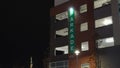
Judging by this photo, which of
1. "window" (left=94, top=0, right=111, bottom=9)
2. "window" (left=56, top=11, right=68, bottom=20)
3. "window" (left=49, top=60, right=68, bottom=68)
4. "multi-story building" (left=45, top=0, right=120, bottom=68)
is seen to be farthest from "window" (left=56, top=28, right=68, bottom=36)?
"window" (left=94, top=0, right=111, bottom=9)

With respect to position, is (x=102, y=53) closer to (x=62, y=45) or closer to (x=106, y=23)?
(x=106, y=23)

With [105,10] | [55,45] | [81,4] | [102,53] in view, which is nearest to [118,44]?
[102,53]

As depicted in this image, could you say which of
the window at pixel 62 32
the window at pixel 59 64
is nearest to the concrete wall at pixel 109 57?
the window at pixel 59 64

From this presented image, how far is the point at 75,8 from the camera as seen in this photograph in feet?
188

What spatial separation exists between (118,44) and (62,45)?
13.5m

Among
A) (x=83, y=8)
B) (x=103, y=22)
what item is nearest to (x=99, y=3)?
(x=83, y=8)

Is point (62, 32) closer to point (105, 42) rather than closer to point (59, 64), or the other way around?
point (59, 64)

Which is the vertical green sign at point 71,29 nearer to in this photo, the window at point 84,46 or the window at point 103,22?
the window at point 84,46

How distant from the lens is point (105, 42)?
50.9 m

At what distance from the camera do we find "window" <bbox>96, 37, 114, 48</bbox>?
49806 millimetres

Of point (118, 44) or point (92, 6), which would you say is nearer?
point (118, 44)

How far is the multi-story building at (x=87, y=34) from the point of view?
49.1 meters

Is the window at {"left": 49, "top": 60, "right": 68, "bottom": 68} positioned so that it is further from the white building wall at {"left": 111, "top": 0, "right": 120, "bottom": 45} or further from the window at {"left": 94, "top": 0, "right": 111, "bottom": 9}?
the window at {"left": 94, "top": 0, "right": 111, "bottom": 9}

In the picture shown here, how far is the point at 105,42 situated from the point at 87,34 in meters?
3.99
